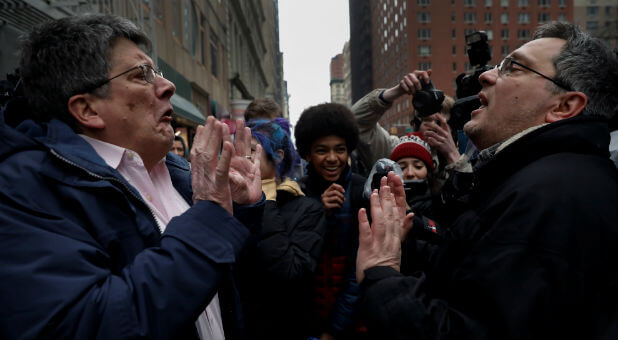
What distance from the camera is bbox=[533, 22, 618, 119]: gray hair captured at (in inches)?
56.8

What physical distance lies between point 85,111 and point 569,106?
204 cm

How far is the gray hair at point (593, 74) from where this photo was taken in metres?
1.44

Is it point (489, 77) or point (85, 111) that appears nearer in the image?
point (85, 111)

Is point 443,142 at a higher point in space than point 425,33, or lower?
lower

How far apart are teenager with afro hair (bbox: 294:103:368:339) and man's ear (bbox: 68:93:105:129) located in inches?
58.3

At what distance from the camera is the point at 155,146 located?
4.93ft

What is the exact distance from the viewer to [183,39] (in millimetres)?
11742

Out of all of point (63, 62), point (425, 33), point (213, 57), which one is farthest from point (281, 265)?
point (425, 33)

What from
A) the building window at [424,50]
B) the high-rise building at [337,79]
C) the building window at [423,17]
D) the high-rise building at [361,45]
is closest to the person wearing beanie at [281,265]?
the building window at [424,50]

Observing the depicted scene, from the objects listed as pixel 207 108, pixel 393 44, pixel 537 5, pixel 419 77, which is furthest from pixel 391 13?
pixel 419 77

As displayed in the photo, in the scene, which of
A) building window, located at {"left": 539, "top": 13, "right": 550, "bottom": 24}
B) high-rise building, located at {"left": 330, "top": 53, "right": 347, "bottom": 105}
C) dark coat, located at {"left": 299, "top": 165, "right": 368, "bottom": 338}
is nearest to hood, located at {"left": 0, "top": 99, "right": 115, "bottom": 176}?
Result: dark coat, located at {"left": 299, "top": 165, "right": 368, "bottom": 338}

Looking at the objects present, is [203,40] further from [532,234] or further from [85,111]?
[532,234]

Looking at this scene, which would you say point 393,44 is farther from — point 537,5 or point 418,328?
point 418,328

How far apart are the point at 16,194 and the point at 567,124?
1.84m
